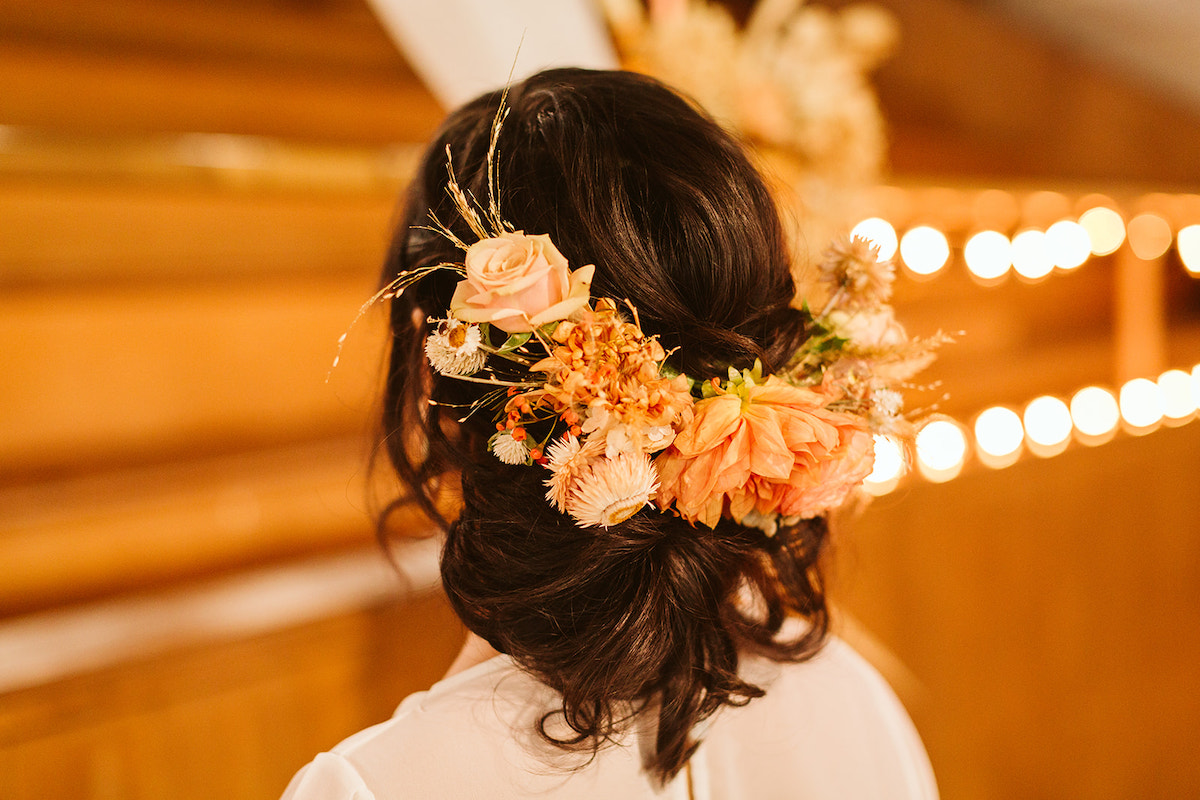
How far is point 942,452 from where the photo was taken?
2.27 m

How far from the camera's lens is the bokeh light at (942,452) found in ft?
7.11

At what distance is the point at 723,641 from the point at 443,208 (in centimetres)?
49

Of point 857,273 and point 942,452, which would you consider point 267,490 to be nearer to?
point 857,273

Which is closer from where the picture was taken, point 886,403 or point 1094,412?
point 886,403

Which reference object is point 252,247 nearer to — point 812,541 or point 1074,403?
point 812,541

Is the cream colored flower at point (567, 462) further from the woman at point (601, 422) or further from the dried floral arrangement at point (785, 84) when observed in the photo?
the dried floral arrangement at point (785, 84)

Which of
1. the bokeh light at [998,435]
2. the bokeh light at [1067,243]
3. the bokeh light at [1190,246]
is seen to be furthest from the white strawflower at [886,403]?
the bokeh light at [1190,246]

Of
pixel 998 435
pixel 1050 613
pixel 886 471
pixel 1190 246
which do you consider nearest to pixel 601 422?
pixel 886 471

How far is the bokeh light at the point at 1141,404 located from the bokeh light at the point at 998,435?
496 mm

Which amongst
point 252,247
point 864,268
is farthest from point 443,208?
point 252,247

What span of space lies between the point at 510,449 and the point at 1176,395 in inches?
119

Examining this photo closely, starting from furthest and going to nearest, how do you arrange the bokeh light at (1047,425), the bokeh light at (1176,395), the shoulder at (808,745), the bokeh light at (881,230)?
1. the bokeh light at (1176,395)
2. the bokeh light at (881,230)
3. the bokeh light at (1047,425)
4. the shoulder at (808,745)

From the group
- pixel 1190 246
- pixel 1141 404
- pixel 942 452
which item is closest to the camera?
pixel 942 452

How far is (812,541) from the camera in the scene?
35.9 inches
